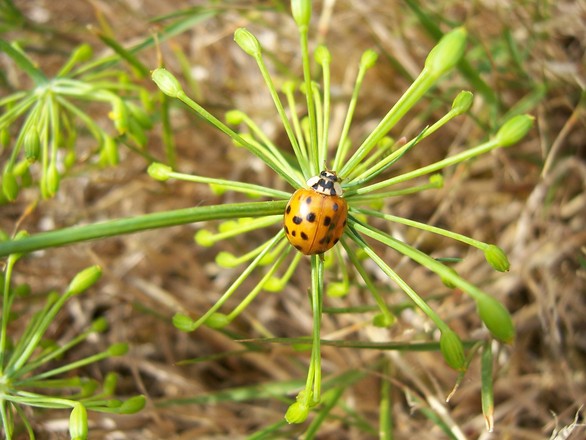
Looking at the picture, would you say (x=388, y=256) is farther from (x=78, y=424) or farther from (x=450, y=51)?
(x=450, y=51)

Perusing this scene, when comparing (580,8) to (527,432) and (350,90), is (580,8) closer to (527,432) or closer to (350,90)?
(350,90)

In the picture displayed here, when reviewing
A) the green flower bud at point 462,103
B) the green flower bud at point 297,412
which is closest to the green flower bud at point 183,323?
the green flower bud at point 297,412

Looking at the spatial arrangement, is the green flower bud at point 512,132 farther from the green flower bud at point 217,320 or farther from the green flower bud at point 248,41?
the green flower bud at point 217,320

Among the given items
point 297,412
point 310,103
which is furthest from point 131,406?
point 310,103

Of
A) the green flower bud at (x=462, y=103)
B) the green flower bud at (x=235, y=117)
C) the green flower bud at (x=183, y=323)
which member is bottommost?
the green flower bud at (x=183, y=323)

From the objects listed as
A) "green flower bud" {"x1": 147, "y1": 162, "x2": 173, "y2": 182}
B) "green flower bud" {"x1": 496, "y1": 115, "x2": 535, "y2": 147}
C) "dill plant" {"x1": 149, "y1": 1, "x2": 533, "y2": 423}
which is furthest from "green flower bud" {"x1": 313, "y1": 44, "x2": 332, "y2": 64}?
"green flower bud" {"x1": 496, "y1": 115, "x2": 535, "y2": 147}
